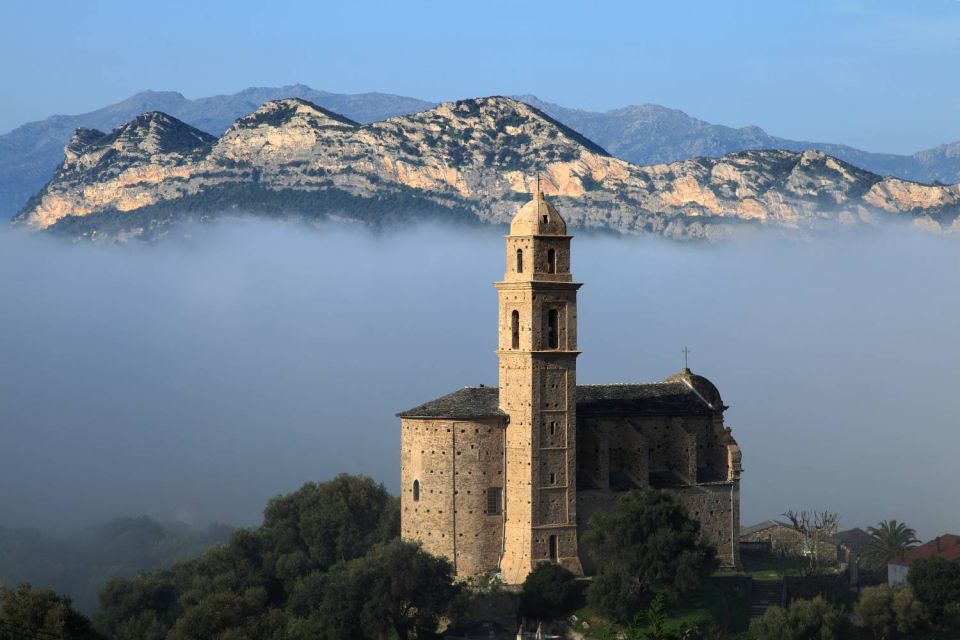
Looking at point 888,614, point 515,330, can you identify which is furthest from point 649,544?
point 888,614

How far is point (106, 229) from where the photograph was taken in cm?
18088

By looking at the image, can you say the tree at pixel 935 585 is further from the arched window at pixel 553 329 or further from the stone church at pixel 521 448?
the arched window at pixel 553 329

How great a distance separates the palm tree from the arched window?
3133 cm

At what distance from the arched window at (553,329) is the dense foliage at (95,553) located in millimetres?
36619

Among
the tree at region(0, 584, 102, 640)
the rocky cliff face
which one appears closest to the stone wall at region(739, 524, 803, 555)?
the tree at region(0, 584, 102, 640)

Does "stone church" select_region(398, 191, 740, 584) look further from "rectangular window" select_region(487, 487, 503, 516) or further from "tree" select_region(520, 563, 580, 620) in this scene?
"tree" select_region(520, 563, 580, 620)

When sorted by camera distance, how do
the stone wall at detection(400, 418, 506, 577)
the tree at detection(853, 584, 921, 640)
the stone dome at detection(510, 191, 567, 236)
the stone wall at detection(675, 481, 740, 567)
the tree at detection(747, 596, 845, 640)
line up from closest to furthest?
the tree at detection(747, 596, 845, 640) → the stone dome at detection(510, 191, 567, 236) → the stone wall at detection(400, 418, 506, 577) → the tree at detection(853, 584, 921, 640) → the stone wall at detection(675, 481, 740, 567)

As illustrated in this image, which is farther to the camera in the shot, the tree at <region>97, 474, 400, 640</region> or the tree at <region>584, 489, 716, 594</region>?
the tree at <region>97, 474, 400, 640</region>

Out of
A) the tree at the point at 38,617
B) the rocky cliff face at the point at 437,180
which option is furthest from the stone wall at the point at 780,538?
the rocky cliff face at the point at 437,180

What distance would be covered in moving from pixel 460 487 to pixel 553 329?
8.48m

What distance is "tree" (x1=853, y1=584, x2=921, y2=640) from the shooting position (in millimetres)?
86375

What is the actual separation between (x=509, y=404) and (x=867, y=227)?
371ft

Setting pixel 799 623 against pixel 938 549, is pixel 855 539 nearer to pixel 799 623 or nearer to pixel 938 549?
pixel 938 549

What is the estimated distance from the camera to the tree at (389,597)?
81500 millimetres
